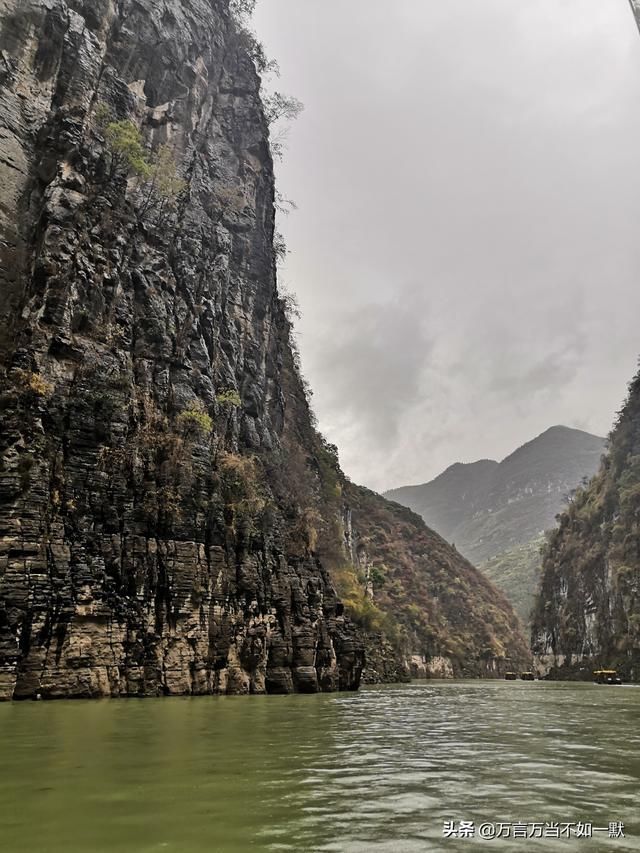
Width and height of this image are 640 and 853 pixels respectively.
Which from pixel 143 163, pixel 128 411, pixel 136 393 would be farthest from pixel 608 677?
pixel 143 163

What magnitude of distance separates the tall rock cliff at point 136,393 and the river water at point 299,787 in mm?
10351

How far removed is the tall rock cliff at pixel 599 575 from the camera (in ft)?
220

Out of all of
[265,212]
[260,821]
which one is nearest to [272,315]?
[265,212]

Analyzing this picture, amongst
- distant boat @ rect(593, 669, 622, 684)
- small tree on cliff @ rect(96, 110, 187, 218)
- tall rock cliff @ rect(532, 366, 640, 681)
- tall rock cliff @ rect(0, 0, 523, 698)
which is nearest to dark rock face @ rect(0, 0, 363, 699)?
tall rock cliff @ rect(0, 0, 523, 698)

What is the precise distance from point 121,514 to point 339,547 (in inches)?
1576

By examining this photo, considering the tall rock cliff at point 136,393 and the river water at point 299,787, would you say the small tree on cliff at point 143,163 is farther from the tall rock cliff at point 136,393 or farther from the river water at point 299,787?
the river water at point 299,787

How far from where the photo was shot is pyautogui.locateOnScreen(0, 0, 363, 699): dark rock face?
2223 centimetres

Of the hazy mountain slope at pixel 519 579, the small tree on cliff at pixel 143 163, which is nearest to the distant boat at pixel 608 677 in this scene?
the small tree on cliff at pixel 143 163

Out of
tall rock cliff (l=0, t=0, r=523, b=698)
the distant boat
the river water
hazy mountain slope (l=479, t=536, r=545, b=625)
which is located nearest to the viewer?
the river water

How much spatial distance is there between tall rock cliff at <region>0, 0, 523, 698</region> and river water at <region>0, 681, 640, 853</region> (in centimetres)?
1035

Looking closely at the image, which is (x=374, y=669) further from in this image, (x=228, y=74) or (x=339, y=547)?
(x=228, y=74)

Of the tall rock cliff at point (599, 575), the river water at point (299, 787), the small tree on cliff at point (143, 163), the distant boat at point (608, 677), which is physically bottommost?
the distant boat at point (608, 677)

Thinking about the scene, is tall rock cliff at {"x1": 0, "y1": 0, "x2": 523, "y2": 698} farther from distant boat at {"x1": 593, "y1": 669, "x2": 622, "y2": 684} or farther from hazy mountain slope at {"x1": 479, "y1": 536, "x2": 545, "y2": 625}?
hazy mountain slope at {"x1": 479, "y1": 536, "x2": 545, "y2": 625}

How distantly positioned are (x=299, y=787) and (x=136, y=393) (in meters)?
24.3
